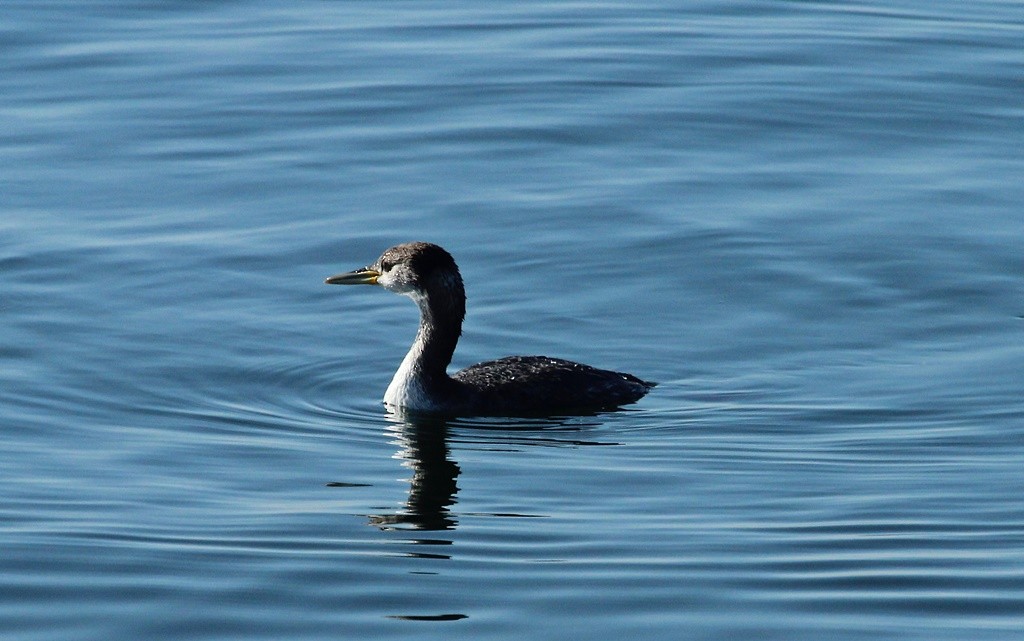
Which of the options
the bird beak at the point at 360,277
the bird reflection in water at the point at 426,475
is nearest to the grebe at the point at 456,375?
the bird beak at the point at 360,277

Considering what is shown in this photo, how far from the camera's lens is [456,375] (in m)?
15.0

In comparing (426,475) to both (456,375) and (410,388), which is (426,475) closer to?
(410,388)

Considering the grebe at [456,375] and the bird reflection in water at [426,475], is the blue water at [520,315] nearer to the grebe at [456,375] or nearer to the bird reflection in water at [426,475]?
the bird reflection in water at [426,475]

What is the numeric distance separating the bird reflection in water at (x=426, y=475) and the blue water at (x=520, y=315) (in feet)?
0.14

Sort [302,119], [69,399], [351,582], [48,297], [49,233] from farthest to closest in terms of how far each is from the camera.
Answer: [302,119] → [49,233] → [48,297] → [69,399] → [351,582]

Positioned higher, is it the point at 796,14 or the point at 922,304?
the point at 796,14

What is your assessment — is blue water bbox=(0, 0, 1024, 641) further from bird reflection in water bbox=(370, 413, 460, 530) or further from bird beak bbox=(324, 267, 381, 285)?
bird beak bbox=(324, 267, 381, 285)

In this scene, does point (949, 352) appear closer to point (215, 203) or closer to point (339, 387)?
point (339, 387)

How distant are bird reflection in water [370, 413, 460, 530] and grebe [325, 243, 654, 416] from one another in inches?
9.8

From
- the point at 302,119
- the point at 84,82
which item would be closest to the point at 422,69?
the point at 302,119

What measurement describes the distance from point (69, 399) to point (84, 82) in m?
10.3

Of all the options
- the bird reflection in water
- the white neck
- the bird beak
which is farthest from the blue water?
the bird beak

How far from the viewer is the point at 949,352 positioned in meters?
15.8

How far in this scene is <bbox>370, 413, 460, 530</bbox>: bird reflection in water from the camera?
11.9 meters
